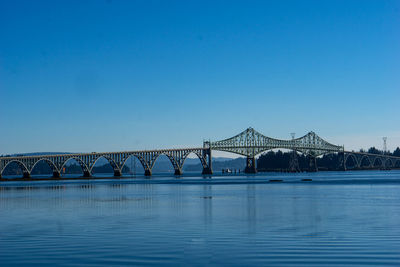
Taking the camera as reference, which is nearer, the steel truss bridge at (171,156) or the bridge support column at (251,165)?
the steel truss bridge at (171,156)

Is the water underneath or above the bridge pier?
underneath

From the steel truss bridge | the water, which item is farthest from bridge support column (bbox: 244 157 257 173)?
the water

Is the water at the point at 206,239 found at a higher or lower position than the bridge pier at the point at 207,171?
lower

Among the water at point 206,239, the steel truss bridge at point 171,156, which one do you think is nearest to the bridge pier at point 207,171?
the steel truss bridge at point 171,156

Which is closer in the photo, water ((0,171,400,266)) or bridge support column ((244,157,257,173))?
water ((0,171,400,266))

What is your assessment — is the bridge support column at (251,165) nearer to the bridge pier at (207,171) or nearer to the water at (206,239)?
the bridge pier at (207,171)

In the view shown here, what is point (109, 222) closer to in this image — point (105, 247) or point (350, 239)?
point (105, 247)

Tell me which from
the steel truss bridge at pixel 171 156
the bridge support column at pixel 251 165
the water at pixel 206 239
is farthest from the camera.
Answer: the bridge support column at pixel 251 165

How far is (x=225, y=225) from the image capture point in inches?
726

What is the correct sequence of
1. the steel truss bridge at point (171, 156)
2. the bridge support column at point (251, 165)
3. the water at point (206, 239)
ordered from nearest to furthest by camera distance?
the water at point (206, 239) → the steel truss bridge at point (171, 156) → the bridge support column at point (251, 165)

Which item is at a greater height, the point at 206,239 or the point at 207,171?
the point at 207,171

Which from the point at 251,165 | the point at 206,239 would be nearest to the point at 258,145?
the point at 251,165

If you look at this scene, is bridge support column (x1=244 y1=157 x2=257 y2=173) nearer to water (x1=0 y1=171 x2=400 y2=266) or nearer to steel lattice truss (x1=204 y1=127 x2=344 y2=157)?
steel lattice truss (x1=204 y1=127 x2=344 y2=157)

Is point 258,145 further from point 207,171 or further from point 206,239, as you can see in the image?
point 206,239
